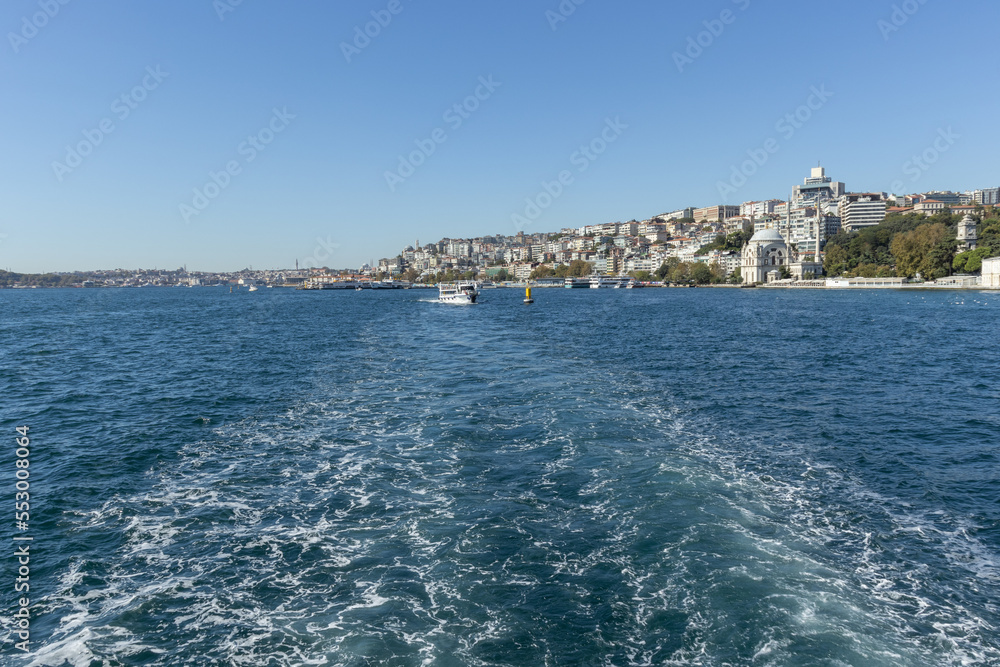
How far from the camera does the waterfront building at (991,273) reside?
81287mm

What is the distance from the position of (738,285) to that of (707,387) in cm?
13179

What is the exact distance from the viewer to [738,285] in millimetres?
140250

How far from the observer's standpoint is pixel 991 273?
82875 mm

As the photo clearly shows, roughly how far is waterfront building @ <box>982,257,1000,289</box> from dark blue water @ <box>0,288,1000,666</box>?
8215 cm

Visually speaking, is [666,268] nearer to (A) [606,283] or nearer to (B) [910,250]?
(A) [606,283]

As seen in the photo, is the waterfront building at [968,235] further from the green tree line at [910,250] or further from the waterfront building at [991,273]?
the waterfront building at [991,273]

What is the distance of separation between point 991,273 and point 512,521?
344ft

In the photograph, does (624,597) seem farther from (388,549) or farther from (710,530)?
(388,549)

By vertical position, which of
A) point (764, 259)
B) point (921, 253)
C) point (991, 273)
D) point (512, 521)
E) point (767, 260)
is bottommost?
point (512, 521)

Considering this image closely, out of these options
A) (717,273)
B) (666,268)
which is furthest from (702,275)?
(666,268)

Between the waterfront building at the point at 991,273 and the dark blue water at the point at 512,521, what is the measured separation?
8215cm

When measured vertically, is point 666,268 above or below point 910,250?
below

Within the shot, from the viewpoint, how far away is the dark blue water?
6.24 m

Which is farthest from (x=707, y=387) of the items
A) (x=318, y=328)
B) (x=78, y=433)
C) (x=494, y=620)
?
(x=318, y=328)
